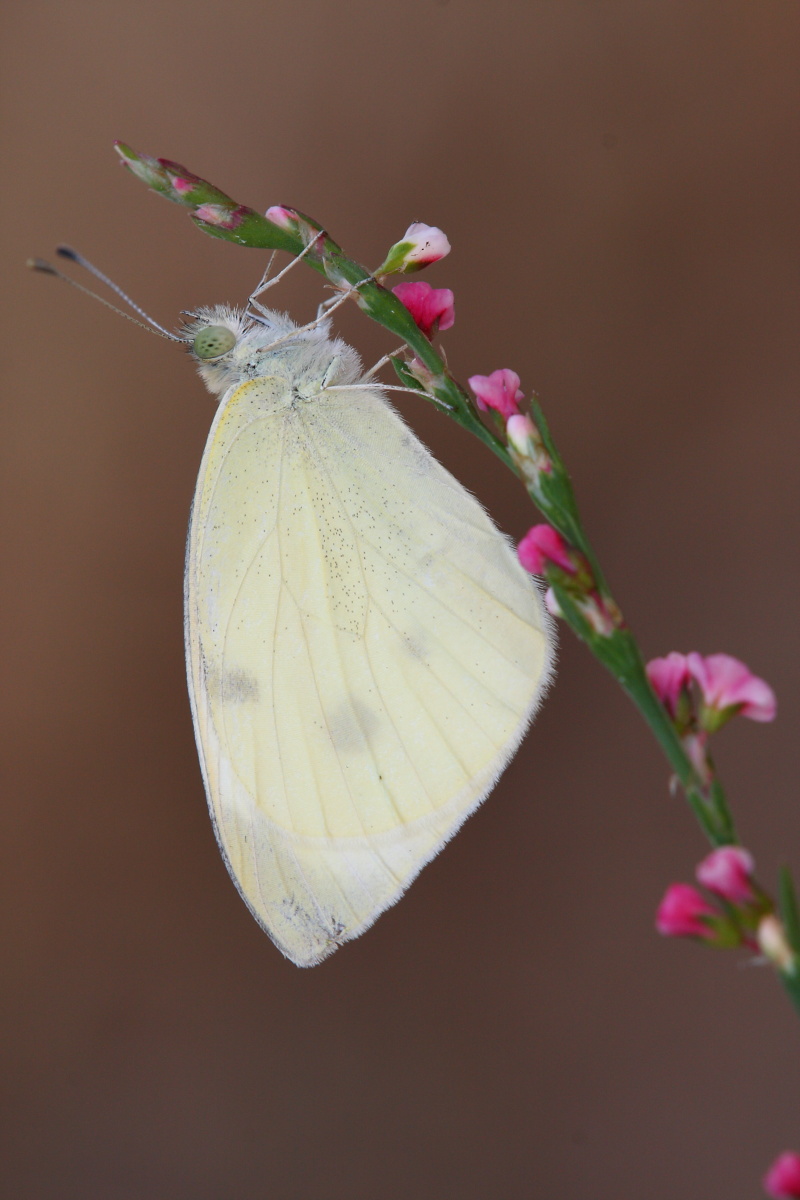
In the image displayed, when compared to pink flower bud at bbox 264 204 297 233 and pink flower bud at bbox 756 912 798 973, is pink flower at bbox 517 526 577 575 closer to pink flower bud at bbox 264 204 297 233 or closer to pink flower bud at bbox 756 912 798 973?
pink flower bud at bbox 756 912 798 973

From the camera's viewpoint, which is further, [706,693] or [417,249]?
[417,249]

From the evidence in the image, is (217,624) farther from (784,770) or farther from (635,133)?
(635,133)

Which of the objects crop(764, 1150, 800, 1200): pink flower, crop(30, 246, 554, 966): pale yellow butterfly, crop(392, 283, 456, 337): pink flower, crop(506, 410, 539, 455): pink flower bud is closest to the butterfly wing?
crop(30, 246, 554, 966): pale yellow butterfly

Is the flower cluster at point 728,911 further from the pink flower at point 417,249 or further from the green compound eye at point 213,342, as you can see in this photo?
the green compound eye at point 213,342

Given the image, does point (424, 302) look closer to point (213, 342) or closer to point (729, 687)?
point (213, 342)

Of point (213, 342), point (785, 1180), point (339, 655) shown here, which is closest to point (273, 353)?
point (213, 342)

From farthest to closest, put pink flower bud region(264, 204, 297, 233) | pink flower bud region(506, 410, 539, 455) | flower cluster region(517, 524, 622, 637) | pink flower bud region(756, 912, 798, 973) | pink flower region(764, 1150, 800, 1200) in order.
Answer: pink flower bud region(264, 204, 297, 233), pink flower bud region(506, 410, 539, 455), flower cluster region(517, 524, 622, 637), pink flower bud region(756, 912, 798, 973), pink flower region(764, 1150, 800, 1200)
